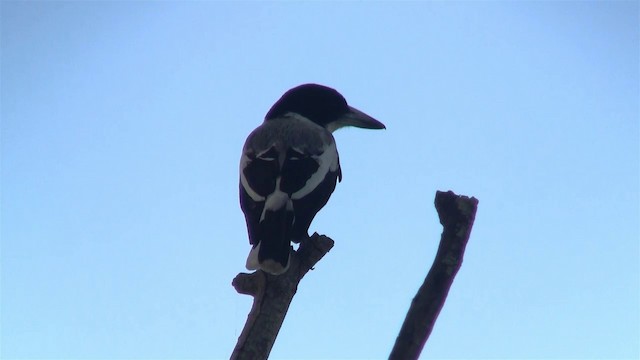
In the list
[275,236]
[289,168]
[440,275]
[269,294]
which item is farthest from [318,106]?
[440,275]

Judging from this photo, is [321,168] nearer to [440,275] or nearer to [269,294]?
[269,294]

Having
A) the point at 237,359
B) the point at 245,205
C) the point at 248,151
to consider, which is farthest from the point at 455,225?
the point at 248,151

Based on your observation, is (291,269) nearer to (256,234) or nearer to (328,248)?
(328,248)

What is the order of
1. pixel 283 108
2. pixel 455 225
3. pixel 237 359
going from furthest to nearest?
pixel 283 108 < pixel 237 359 < pixel 455 225

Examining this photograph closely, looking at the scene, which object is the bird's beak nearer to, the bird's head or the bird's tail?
the bird's head

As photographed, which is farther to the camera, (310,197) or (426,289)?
(310,197)

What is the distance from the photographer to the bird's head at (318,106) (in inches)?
319

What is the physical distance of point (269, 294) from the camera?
431 cm

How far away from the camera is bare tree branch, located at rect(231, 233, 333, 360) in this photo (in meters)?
3.89

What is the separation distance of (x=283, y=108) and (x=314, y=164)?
1693mm

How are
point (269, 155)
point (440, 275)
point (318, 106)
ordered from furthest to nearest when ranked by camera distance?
point (318, 106) → point (269, 155) → point (440, 275)

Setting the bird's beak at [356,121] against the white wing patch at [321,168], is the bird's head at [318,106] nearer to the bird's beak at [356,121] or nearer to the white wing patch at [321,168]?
the bird's beak at [356,121]

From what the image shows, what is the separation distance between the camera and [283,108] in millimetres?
8188

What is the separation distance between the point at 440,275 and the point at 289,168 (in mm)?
3617
